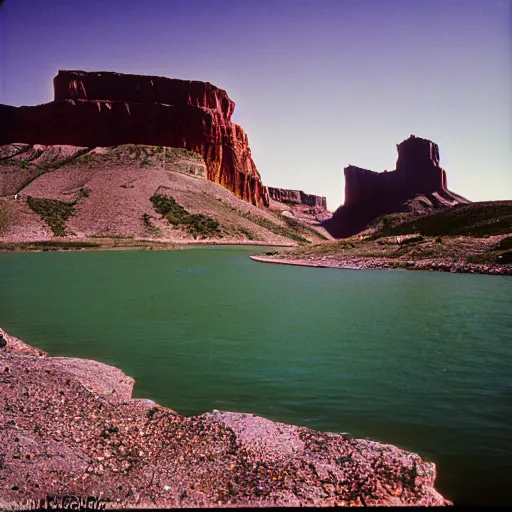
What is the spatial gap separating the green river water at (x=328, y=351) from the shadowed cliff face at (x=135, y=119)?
4789 inches

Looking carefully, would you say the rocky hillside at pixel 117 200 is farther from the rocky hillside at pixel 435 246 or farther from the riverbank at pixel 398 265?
the riverbank at pixel 398 265

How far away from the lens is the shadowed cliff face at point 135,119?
144000mm

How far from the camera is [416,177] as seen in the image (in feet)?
588

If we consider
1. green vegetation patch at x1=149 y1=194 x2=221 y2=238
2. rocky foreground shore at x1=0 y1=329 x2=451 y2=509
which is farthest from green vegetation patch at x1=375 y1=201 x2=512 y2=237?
green vegetation patch at x1=149 y1=194 x2=221 y2=238

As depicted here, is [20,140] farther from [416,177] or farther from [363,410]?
[363,410]

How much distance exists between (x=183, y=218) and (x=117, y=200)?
13.8 meters

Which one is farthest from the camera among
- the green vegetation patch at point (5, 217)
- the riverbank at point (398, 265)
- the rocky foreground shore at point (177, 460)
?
the green vegetation patch at point (5, 217)

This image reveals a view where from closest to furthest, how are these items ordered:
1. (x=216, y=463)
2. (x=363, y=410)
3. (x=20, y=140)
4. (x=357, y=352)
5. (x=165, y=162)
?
(x=216, y=463) < (x=363, y=410) < (x=357, y=352) < (x=165, y=162) < (x=20, y=140)

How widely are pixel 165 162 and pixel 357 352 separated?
11798cm

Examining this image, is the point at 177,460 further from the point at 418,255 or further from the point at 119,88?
the point at 119,88

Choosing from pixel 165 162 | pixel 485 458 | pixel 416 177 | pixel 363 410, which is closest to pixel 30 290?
pixel 363 410

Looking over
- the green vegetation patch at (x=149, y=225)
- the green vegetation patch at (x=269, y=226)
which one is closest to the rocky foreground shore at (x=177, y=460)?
the green vegetation patch at (x=149, y=225)

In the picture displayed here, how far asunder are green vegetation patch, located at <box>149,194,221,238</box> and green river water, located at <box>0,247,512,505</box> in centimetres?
6423

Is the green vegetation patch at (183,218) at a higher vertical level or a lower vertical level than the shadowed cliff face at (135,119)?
lower
